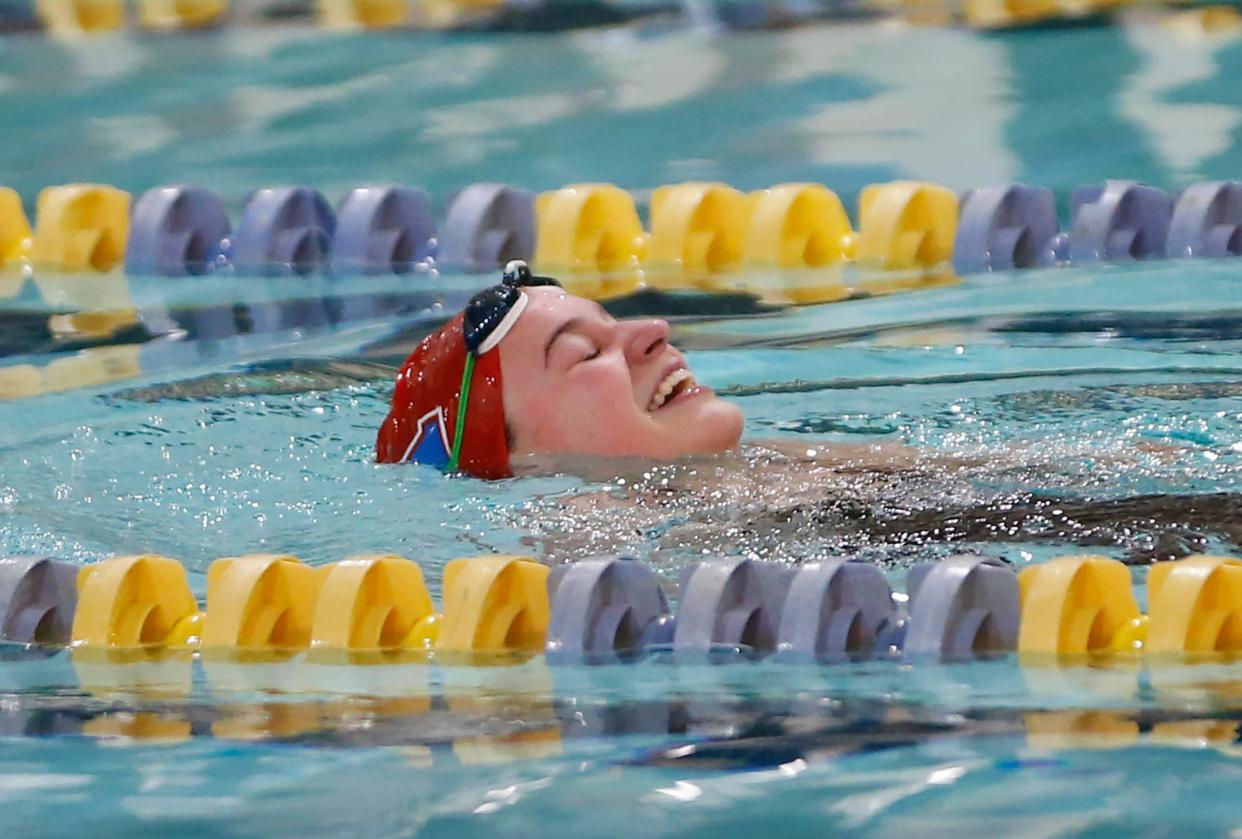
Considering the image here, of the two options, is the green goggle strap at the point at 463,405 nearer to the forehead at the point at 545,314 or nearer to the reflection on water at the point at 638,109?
the forehead at the point at 545,314

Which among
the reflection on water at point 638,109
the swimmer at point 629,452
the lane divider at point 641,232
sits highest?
the reflection on water at point 638,109

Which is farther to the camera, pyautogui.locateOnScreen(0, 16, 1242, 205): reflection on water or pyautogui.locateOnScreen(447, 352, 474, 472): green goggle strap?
pyautogui.locateOnScreen(0, 16, 1242, 205): reflection on water

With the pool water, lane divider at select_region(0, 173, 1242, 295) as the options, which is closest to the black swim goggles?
the pool water

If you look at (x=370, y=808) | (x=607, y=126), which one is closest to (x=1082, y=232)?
(x=607, y=126)

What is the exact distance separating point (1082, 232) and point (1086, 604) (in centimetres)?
345

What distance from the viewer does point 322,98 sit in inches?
335

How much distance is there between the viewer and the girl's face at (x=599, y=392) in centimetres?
394

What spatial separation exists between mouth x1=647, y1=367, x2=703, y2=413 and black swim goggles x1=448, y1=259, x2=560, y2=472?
0.99ft

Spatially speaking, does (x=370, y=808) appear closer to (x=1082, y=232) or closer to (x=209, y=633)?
(x=209, y=633)

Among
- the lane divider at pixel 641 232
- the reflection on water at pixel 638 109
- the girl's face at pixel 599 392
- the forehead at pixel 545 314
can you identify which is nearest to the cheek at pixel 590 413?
the girl's face at pixel 599 392

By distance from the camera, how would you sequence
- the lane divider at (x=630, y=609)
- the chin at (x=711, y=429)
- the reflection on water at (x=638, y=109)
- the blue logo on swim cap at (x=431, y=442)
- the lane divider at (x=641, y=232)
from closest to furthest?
the lane divider at (x=630, y=609)
the chin at (x=711, y=429)
the blue logo on swim cap at (x=431, y=442)
the lane divider at (x=641, y=232)
the reflection on water at (x=638, y=109)

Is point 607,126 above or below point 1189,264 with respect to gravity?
above

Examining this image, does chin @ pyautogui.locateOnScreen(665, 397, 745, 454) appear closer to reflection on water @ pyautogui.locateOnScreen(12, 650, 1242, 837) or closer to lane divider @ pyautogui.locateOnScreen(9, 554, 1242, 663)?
lane divider @ pyautogui.locateOnScreen(9, 554, 1242, 663)

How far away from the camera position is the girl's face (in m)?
3.94
